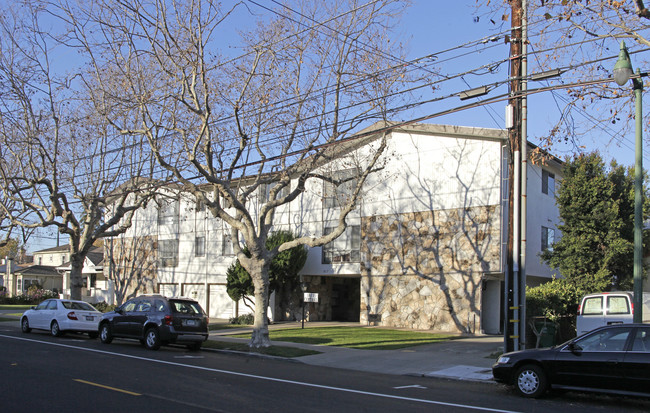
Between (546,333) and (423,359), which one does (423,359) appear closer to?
(423,359)

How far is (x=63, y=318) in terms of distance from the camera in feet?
68.7

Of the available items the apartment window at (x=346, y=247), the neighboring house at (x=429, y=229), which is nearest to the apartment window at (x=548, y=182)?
the neighboring house at (x=429, y=229)

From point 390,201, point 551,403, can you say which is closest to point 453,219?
point 390,201

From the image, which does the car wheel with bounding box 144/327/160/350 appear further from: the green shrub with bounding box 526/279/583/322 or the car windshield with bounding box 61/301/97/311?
the green shrub with bounding box 526/279/583/322

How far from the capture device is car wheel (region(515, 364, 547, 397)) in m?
10.5

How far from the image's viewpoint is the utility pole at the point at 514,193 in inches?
520

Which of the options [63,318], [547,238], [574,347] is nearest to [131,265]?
[63,318]

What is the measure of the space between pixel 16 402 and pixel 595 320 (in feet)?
50.0

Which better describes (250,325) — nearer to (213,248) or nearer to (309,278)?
(309,278)

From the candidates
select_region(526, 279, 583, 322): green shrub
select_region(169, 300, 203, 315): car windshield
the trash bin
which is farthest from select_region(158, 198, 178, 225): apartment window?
the trash bin

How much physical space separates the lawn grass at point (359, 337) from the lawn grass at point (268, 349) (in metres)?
2.29

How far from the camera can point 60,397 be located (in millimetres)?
8930

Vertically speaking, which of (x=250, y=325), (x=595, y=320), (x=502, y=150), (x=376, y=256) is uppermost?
(x=502, y=150)

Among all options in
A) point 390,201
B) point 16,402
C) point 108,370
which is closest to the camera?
point 16,402
